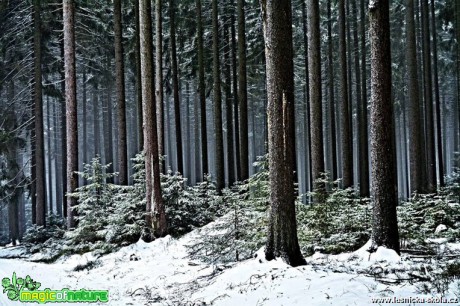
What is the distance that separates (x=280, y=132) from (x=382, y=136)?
1.92 meters

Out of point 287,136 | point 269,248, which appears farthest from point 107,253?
point 287,136

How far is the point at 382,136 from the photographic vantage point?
7324mm

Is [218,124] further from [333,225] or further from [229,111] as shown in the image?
[333,225]

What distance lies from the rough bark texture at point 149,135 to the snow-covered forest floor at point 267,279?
1564mm

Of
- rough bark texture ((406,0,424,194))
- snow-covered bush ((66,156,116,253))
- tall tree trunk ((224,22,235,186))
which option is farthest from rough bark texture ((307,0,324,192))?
tall tree trunk ((224,22,235,186))

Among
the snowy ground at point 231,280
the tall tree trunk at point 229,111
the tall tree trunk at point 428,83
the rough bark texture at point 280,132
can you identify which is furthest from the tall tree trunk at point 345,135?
the rough bark texture at point 280,132

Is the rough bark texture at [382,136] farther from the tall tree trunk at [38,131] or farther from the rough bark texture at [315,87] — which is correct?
the tall tree trunk at [38,131]

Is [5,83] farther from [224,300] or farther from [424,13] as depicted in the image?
[424,13]

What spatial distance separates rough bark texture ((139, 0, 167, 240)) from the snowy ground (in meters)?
1.23

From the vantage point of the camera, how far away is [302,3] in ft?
73.5

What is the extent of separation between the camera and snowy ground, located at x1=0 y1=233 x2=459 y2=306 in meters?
5.51

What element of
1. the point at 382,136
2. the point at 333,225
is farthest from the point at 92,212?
the point at 382,136

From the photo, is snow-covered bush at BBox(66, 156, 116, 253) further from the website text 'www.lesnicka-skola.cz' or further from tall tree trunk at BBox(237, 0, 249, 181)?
the website text 'www.lesnicka-skola.cz'

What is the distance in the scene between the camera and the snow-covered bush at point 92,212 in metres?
12.1
